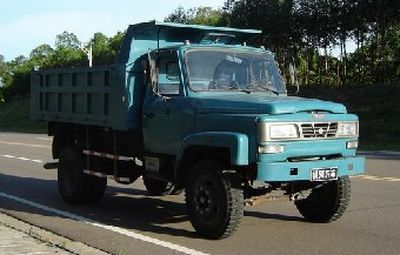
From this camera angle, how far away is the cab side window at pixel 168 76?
923 centimetres

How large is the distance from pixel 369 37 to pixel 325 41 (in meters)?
2.60

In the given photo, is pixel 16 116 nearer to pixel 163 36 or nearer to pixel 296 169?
pixel 163 36

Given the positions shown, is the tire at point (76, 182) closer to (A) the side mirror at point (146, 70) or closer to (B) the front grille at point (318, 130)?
(A) the side mirror at point (146, 70)

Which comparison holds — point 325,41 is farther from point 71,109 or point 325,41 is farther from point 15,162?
point 71,109

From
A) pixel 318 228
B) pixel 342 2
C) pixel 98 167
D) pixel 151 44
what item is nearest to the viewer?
pixel 318 228

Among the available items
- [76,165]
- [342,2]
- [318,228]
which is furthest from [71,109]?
[342,2]

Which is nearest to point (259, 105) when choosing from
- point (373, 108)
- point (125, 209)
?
point (125, 209)

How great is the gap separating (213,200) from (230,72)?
1.94m

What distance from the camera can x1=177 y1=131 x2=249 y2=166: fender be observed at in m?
7.85

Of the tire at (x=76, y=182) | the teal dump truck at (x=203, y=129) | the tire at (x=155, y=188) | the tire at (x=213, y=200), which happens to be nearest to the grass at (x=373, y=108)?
the tire at (x=155, y=188)

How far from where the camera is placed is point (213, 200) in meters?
8.31

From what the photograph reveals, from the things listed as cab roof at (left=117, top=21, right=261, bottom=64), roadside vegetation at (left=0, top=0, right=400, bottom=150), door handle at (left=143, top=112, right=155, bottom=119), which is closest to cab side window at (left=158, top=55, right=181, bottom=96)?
door handle at (left=143, top=112, right=155, bottom=119)

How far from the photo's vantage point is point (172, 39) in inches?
416

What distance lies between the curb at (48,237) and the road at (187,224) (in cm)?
20
